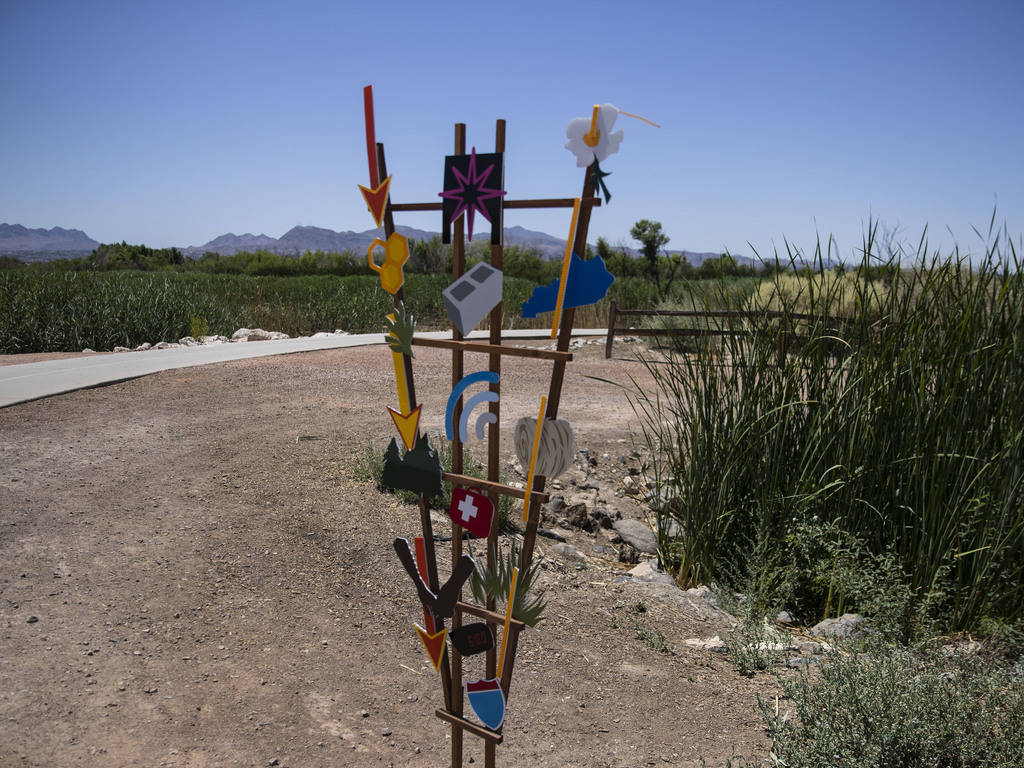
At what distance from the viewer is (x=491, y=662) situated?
231 cm

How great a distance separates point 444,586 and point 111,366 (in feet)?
28.0

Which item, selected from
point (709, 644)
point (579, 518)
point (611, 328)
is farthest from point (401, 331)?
point (611, 328)

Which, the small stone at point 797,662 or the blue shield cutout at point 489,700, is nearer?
the blue shield cutout at point 489,700

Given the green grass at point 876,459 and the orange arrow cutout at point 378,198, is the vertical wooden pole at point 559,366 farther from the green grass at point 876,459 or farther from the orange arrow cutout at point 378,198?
the green grass at point 876,459

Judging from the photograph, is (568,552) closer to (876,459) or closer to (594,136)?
(876,459)

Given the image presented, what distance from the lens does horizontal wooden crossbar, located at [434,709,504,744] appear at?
7.54 feet

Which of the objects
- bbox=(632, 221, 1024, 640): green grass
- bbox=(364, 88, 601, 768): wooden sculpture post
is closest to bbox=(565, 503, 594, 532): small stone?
bbox=(632, 221, 1024, 640): green grass

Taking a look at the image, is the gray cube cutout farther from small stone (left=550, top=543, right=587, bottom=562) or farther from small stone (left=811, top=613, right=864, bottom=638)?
small stone (left=550, top=543, right=587, bottom=562)

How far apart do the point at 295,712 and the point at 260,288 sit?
1662 cm

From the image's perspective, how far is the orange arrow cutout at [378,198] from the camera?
220cm

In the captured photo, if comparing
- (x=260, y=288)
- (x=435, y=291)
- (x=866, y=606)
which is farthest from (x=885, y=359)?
(x=435, y=291)

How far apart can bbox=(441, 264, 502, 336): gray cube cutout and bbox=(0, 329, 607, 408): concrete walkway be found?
13.9 feet

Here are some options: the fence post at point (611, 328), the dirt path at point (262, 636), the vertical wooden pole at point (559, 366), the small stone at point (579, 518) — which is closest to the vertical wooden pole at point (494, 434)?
the vertical wooden pole at point (559, 366)

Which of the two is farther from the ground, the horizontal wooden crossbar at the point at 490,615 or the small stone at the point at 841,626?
the horizontal wooden crossbar at the point at 490,615
